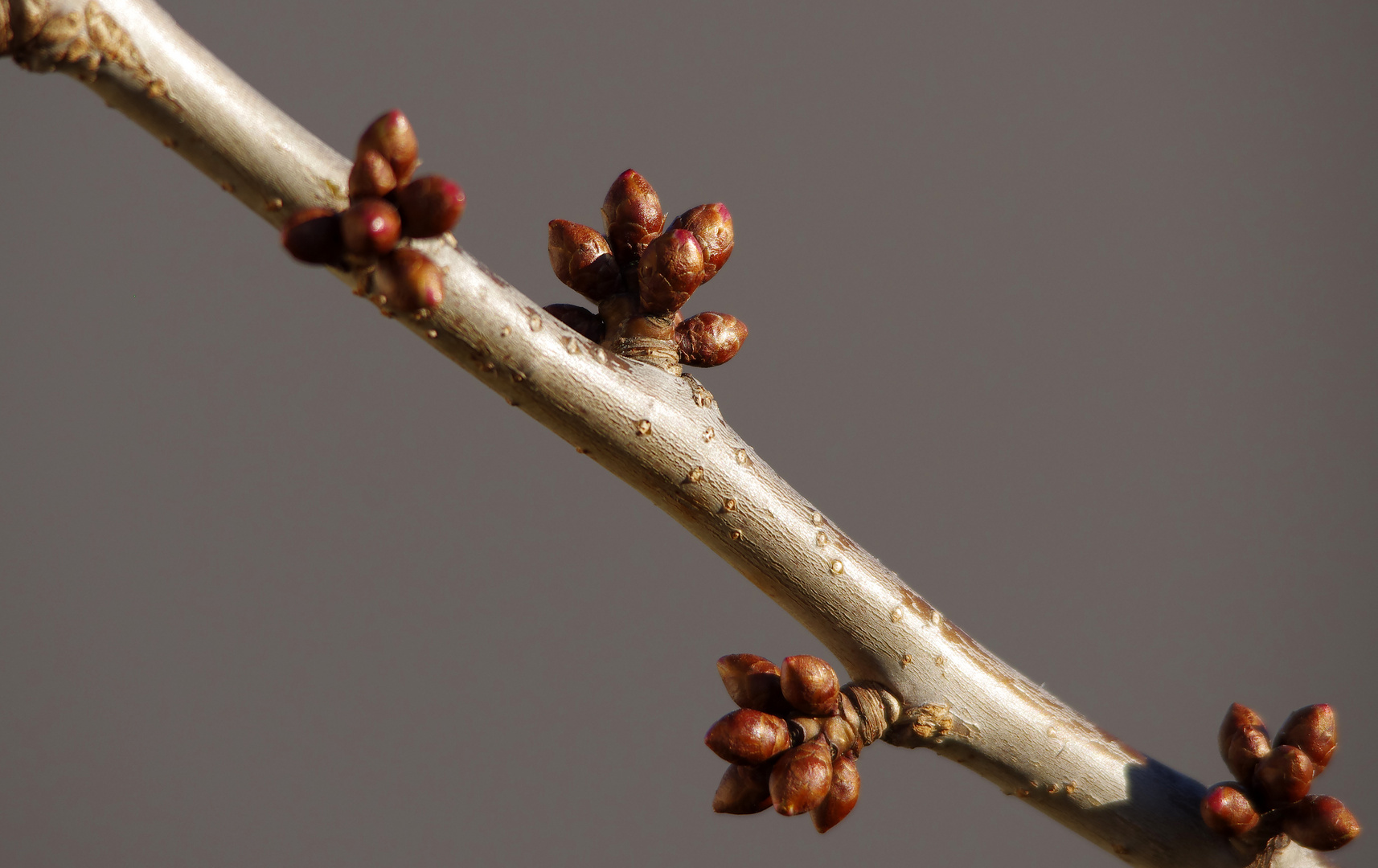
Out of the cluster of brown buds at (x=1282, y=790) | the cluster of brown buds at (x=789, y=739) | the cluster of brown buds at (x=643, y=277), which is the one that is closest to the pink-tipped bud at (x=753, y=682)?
the cluster of brown buds at (x=789, y=739)

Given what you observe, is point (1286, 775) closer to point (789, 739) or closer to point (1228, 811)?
point (1228, 811)

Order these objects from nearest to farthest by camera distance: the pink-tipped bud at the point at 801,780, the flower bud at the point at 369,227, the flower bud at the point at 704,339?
the flower bud at the point at 369,227 < the pink-tipped bud at the point at 801,780 < the flower bud at the point at 704,339

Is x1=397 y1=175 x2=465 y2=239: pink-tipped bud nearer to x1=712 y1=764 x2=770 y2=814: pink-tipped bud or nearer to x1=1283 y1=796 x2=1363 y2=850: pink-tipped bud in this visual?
x1=712 y1=764 x2=770 y2=814: pink-tipped bud

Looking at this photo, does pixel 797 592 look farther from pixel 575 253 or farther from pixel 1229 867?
pixel 1229 867

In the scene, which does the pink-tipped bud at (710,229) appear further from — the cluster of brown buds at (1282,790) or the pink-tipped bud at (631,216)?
the cluster of brown buds at (1282,790)

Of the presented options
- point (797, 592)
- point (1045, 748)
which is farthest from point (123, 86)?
point (1045, 748)

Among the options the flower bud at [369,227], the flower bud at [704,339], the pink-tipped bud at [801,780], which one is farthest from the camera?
the flower bud at [704,339]

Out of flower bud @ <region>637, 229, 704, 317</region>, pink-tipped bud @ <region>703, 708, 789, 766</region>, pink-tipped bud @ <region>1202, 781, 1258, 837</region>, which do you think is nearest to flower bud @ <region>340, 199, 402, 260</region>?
flower bud @ <region>637, 229, 704, 317</region>
